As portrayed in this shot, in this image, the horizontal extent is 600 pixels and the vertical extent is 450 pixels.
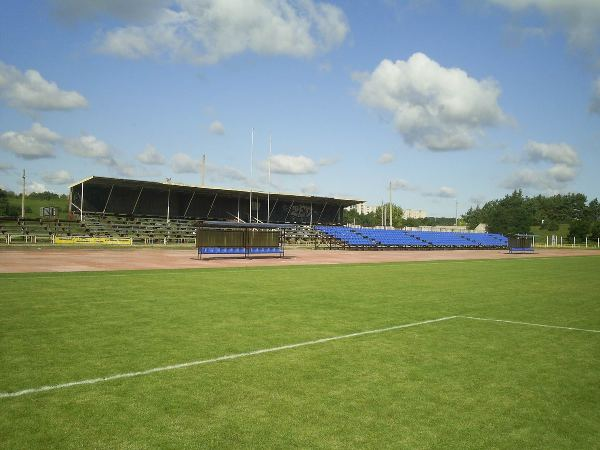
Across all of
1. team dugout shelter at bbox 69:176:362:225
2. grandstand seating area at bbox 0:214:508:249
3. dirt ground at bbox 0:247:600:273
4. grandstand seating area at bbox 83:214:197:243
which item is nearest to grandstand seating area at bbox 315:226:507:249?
grandstand seating area at bbox 0:214:508:249

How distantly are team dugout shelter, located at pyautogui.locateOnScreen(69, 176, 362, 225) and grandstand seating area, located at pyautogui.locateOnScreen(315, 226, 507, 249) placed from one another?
597 centimetres

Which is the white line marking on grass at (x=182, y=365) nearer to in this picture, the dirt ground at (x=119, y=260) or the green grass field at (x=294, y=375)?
the green grass field at (x=294, y=375)

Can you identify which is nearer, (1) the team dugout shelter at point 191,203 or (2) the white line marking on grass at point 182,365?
(2) the white line marking on grass at point 182,365

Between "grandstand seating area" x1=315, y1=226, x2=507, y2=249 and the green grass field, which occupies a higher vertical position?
"grandstand seating area" x1=315, y1=226, x2=507, y2=249

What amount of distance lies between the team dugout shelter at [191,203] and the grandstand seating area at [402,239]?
5.97m

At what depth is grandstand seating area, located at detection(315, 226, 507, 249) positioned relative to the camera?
189 feet

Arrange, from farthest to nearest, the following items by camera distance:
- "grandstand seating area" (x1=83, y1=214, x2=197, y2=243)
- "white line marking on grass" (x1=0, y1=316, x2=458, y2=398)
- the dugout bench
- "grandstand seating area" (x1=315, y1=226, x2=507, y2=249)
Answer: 1. "grandstand seating area" (x1=315, y1=226, x2=507, y2=249)
2. "grandstand seating area" (x1=83, y1=214, x2=197, y2=243)
3. the dugout bench
4. "white line marking on grass" (x1=0, y1=316, x2=458, y2=398)

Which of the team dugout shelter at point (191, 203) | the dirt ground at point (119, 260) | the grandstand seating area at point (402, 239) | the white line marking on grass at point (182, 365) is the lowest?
the dirt ground at point (119, 260)

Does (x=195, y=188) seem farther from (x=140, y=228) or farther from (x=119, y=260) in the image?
(x=119, y=260)

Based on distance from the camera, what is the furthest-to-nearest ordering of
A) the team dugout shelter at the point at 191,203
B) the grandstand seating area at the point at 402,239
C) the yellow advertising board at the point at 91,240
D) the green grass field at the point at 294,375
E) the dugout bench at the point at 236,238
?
the grandstand seating area at the point at 402,239 < the team dugout shelter at the point at 191,203 < the yellow advertising board at the point at 91,240 < the dugout bench at the point at 236,238 < the green grass field at the point at 294,375

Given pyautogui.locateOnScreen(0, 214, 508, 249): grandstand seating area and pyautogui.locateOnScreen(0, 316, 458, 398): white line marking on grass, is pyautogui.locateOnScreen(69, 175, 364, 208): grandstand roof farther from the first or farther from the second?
pyautogui.locateOnScreen(0, 316, 458, 398): white line marking on grass

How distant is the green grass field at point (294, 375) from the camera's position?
14.6 feet

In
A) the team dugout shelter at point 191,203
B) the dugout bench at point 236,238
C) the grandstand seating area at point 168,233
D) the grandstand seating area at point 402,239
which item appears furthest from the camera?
the grandstand seating area at point 402,239

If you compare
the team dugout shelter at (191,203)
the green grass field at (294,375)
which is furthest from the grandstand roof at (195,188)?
the green grass field at (294,375)
